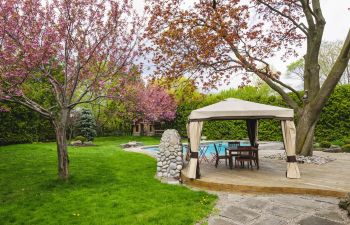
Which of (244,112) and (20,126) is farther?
(20,126)

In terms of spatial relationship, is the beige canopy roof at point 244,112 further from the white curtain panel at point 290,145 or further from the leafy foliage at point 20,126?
the leafy foliage at point 20,126

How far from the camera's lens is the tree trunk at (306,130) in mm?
10656

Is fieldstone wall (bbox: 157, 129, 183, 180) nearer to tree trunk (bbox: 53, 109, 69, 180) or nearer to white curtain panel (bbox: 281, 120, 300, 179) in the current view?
tree trunk (bbox: 53, 109, 69, 180)

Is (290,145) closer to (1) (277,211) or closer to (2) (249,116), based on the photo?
(2) (249,116)

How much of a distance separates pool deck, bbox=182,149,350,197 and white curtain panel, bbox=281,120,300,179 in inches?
8.9

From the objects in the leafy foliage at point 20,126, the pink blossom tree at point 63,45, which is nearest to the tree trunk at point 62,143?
the pink blossom tree at point 63,45

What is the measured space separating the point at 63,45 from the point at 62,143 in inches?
118

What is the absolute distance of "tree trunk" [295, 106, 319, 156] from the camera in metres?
10.7

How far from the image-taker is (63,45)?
26.6ft

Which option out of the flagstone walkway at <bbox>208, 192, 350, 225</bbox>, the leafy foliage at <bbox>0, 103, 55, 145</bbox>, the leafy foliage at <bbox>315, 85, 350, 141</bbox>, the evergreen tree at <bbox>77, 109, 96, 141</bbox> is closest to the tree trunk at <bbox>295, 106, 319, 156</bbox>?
the flagstone walkway at <bbox>208, 192, 350, 225</bbox>

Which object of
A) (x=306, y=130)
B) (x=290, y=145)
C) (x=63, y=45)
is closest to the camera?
(x=290, y=145)

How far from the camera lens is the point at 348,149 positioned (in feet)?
44.2

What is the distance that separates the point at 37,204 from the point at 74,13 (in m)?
5.24

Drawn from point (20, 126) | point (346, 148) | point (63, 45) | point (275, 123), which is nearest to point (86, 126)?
point (20, 126)
